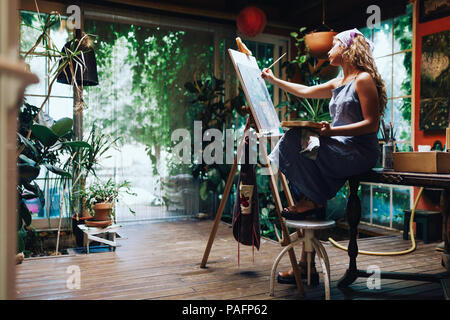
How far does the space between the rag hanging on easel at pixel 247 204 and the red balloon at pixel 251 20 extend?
195cm

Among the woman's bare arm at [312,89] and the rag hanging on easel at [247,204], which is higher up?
the woman's bare arm at [312,89]

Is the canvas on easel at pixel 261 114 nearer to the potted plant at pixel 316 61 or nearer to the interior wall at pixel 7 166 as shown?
the potted plant at pixel 316 61

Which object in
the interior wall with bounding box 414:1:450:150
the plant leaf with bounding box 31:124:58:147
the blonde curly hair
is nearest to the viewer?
the blonde curly hair

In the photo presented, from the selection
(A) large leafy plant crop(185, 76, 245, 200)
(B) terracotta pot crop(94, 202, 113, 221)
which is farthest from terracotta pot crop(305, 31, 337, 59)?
(B) terracotta pot crop(94, 202, 113, 221)

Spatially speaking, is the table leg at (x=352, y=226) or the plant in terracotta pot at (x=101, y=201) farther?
the plant in terracotta pot at (x=101, y=201)

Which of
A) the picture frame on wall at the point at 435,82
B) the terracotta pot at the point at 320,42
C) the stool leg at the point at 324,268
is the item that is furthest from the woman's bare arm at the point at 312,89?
the picture frame on wall at the point at 435,82

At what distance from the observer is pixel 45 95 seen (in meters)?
3.86

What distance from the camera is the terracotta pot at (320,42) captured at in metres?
3.34

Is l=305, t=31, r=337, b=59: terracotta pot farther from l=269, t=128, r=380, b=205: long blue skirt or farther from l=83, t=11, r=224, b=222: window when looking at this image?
l=269, t=128, r=380, b=205: long blue skirt

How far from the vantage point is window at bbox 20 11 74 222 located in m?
3.79

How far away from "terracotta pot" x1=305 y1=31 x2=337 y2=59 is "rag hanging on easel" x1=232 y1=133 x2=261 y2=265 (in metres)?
1.54

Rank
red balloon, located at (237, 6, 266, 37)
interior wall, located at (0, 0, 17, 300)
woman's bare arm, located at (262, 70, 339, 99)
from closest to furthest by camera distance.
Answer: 1. interior wall, located at (0, 0, 17, 300)
2. woman's bare arm, located at (262, 70, 339, 99)
3. red balloon, located at (237, 6, 266, 37)

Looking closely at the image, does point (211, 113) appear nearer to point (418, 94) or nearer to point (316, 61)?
point (316, 61)

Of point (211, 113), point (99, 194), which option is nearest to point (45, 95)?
point (99, 194)
